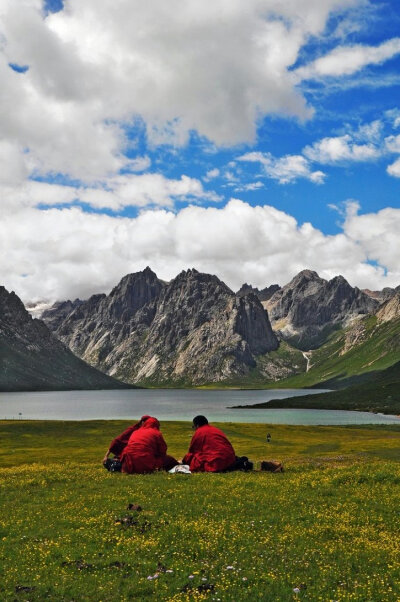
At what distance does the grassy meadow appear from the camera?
1383 centimetres

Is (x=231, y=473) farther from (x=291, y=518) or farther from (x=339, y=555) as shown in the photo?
(x=339, y=555)

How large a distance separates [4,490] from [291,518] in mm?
18525

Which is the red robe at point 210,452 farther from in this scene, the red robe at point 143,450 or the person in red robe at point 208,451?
the red robe at point 143,450

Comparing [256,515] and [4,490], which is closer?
[256,515]

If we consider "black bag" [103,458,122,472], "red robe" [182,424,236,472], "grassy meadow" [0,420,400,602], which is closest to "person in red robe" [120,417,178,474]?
"black bag" [103,458,122,472]

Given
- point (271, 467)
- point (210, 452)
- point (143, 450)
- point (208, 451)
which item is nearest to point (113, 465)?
point (143, 450)

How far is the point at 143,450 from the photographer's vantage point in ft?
109

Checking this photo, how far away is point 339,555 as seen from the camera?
1630 centimetres

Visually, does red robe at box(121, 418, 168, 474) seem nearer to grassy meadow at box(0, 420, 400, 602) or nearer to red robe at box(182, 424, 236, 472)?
grassy meadow at box(0, 420, 400, 602)

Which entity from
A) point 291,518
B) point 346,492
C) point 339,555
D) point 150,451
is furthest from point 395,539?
point 150,451

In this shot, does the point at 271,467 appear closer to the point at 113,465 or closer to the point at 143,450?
the point at 143,450

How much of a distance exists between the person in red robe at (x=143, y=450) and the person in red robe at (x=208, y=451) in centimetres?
240

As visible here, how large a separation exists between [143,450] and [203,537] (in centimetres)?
1553

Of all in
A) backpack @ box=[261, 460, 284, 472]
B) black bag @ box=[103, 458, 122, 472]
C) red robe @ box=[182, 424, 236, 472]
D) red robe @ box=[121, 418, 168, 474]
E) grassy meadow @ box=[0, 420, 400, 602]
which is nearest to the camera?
grassy meadow @ box=[0, 420, 400, 602]
